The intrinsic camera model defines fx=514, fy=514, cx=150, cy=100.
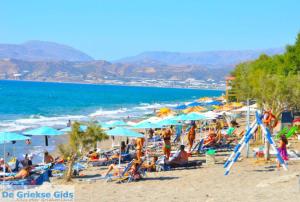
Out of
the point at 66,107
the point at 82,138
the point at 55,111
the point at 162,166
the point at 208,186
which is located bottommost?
the point at 66,107

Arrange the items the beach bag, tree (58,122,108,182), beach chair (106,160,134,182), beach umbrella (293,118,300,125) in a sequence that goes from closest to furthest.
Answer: tree (58,122,108,182) → beach chair (106,160,134,182) → the beach bag → beach umbrella (293,118,300,125)

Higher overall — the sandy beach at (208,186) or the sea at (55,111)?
the sandy beach at (208,186)

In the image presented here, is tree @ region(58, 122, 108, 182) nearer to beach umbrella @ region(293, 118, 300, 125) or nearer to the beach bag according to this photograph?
the beach bag

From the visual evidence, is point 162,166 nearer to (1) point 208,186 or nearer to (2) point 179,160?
(2) point 179,160

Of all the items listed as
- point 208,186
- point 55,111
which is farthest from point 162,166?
point 55,111

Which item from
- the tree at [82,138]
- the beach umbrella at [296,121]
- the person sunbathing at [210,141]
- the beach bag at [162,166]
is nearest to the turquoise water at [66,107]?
Answer: the beach umbrella at [296,121]

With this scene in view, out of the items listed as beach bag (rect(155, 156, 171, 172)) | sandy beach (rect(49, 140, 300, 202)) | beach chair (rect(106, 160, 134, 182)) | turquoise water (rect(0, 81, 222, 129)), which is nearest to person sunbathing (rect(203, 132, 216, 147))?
sandy beach (rect(49, 140, 300, 202))

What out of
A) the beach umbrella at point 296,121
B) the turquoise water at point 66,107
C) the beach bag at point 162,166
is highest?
the beach umbrella at point 296,121

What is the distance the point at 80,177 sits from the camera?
15.1m

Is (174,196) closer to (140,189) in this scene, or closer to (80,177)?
(140,189)

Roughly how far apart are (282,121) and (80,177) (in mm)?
14306

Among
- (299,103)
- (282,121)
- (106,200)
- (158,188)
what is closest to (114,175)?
(158,188)

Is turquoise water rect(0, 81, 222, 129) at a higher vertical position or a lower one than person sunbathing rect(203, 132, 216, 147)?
lower

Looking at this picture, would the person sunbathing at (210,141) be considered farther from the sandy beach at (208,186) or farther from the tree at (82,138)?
the tree at (82,138)
